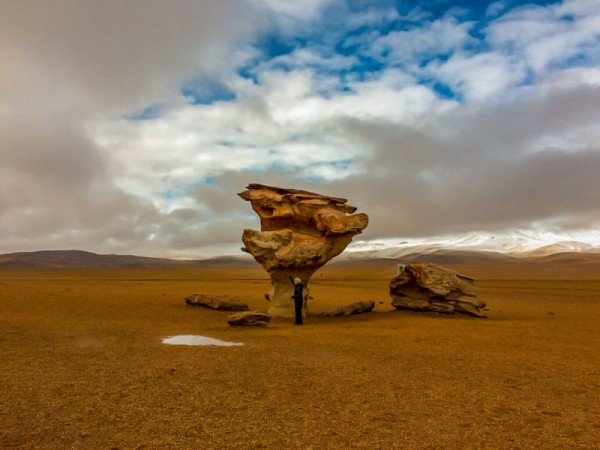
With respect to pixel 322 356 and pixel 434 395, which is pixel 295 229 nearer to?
pixel 322 356

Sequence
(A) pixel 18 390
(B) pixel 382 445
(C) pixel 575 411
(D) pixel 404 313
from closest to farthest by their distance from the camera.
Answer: (B) pixel 382 445 → (C) pixel 575 411 → (A) pixel 18 390 → (D) pixel 404 313

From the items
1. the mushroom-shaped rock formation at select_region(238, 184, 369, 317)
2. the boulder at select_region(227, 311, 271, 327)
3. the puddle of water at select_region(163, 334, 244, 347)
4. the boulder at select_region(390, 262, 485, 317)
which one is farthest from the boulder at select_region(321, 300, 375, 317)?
the puddle of water at select_region(163, 334, 244, 347)

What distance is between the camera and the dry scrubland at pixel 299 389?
695 cm

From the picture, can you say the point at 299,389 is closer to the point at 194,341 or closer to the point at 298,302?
the point at 194,341

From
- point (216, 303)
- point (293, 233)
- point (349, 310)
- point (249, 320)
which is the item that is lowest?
point (349, 310)

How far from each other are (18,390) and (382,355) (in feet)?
30.8

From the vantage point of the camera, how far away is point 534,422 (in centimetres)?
765

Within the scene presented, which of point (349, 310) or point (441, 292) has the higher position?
point (441, 292)

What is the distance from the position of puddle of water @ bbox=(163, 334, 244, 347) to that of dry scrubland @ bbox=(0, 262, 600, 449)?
590mm

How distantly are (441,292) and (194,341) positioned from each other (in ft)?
44.7

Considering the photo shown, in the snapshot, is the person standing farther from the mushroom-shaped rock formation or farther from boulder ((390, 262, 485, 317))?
boulder ((390, 262, 485, 317))

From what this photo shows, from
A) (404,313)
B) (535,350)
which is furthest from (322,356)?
(404,313)

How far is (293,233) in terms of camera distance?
989 inches

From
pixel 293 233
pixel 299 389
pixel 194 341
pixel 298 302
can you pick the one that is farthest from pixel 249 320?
pixel 299 389
